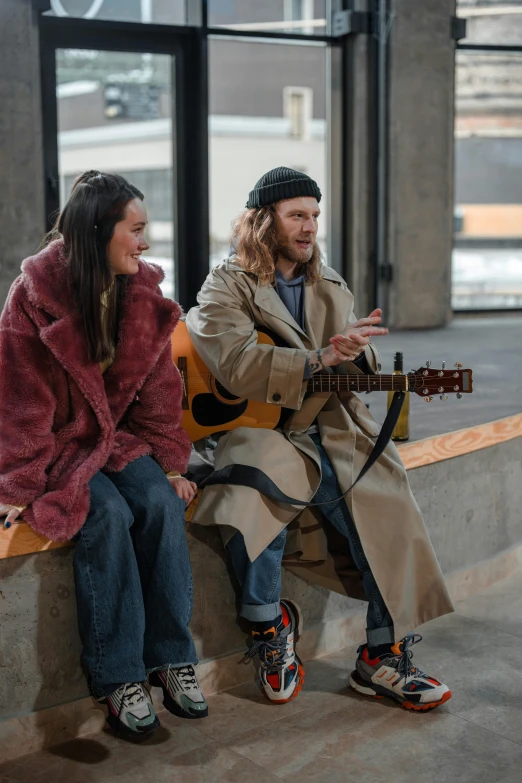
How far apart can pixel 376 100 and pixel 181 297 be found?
2114 millimetres

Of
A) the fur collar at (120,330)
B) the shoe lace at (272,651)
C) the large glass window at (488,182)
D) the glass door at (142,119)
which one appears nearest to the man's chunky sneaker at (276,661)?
the shoe lace at (272,651)

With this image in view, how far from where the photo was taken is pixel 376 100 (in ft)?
24.7

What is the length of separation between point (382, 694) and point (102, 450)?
1.08 m

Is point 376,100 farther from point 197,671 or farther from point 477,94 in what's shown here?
point 197,671

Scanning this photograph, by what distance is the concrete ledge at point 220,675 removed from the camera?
2475 millimetres

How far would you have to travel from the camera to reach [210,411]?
2900 mm

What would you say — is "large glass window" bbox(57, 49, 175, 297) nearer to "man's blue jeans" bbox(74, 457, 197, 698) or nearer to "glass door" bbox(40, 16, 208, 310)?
"glass door" bbox(40, 16, 208, 310)

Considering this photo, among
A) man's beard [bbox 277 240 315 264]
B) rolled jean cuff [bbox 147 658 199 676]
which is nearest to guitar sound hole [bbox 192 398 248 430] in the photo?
man's beard [bbox 277 240 315 264]

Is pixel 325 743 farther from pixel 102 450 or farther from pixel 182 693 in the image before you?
pixel 102 450

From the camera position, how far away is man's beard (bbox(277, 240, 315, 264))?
9.42 ft

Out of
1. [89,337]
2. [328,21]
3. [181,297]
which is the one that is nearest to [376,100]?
[328,21]

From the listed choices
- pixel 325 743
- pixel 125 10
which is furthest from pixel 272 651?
pixel 125 10

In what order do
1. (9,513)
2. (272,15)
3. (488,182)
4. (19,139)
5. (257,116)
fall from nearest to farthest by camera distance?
(9,513)
(19,139)
(272,15)
(257,116)
(488,182)

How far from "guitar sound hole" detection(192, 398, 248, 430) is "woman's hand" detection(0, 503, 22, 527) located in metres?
0.68
